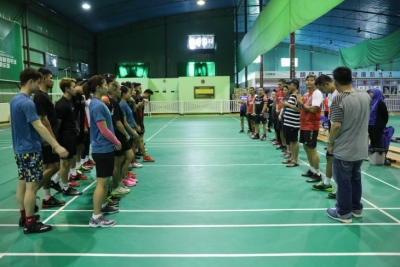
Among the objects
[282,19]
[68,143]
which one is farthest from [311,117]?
[282,19]

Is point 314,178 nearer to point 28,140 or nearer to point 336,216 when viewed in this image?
point 336,216

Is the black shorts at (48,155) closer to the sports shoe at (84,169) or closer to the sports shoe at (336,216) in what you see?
the sports shoe at (84,169)

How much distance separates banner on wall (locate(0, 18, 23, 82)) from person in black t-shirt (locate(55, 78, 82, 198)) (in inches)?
612

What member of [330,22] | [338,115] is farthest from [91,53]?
[338,115]

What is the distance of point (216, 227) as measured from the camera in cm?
414

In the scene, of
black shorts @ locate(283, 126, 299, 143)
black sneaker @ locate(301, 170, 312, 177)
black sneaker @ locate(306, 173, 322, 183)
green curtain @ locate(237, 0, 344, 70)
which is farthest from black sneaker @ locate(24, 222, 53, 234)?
green curtain @ locate(237, 0, 344, 70)

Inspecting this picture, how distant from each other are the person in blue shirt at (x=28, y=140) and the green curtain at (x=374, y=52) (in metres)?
13.3

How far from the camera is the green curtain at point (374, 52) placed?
13016 mm

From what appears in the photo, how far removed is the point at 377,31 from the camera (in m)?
29.6

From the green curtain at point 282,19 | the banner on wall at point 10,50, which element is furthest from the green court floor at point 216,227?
the banner on wall at point 10,50

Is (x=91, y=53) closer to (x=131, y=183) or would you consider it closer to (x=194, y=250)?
(x=131, y=183)

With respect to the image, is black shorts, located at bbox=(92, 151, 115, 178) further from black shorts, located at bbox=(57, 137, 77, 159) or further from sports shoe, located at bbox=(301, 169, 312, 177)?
sports shoe, located at bbox=(301, 169, 312, 177)

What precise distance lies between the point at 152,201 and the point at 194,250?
1855 millimetres

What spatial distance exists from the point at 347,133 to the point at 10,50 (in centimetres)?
2012
